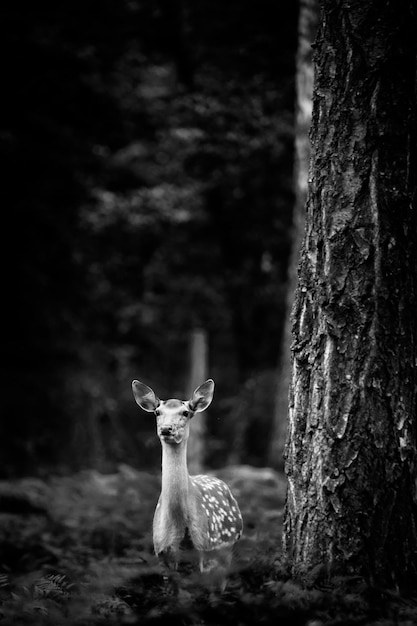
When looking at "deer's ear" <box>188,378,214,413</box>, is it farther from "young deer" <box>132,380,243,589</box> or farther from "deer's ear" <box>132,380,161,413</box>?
"deer's ear" <box>132,380,161,413</box>

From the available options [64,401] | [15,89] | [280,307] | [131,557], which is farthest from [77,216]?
[131,557]

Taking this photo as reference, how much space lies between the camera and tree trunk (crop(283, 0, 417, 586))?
14.5 ft

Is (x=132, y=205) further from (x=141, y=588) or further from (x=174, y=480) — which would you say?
Result: (x=141, y=588)

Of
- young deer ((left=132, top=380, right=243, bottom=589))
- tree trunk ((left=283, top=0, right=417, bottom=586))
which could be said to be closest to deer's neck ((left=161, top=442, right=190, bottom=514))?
young deer ((left=132, top=380, right=243, bottom=589))

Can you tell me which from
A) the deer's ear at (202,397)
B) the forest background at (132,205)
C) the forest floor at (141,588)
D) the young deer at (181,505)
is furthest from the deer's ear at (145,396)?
the forest background at (132,205)

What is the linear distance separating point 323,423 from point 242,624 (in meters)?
1.39

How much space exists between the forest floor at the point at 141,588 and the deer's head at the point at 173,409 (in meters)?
1.00

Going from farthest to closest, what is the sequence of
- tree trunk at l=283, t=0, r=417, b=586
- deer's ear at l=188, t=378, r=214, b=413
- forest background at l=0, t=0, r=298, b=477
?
forest background at l=0, t=0, r=298, b=477 < deer's ear at l=188, t=378, r=214, b=413 < tree trunk at l=283, t=0, r=417, b=586

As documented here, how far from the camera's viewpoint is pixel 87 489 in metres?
10.1

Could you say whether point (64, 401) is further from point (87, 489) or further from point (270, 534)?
point (270, 534)

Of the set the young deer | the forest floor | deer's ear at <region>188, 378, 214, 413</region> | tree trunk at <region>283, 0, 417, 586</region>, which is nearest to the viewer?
the forest floor

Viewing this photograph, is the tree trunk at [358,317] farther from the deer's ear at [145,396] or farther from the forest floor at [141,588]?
the deer's ear at [145,396]

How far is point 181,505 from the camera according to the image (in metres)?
4.98

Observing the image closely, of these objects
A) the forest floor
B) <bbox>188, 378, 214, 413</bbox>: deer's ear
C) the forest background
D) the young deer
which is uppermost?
the forest background
